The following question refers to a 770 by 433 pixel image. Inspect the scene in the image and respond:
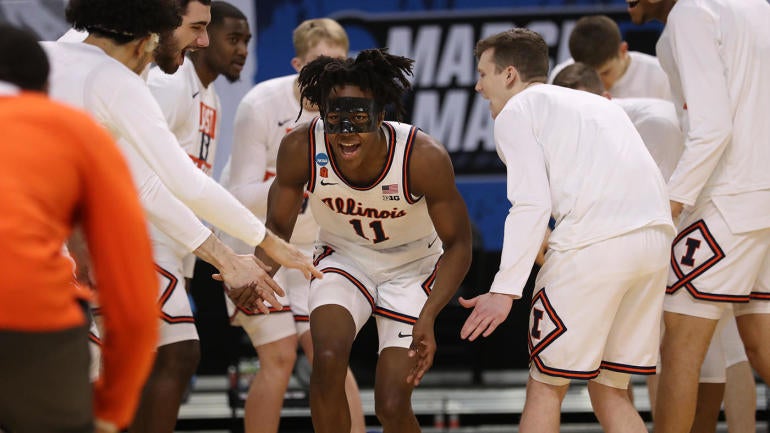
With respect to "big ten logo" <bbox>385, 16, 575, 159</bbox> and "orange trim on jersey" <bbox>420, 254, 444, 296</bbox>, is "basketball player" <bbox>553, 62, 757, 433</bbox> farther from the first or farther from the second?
"big ten logo" <bbox>385, 16, 575, 159</bbox>

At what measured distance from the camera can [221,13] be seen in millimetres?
5164

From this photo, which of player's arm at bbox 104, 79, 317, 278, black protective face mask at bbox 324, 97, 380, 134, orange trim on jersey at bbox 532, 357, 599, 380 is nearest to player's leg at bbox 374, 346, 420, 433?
orange trim on jersey at bbox 532, 357, 599, 380

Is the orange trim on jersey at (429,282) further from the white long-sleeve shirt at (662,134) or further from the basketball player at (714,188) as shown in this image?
the white long-sleeve shirt at (662,134)

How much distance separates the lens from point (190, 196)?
10.1 feet

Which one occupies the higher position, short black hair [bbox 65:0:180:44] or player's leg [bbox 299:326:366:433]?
short black hair [bbox 65:0:180:44]

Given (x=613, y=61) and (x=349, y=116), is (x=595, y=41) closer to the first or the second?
(x=613, y=61)

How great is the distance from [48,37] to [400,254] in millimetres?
3507

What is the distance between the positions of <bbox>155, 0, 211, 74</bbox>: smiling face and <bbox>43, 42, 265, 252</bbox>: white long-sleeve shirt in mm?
916

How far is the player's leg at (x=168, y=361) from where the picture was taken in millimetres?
4051

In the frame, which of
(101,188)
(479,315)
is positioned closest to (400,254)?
(479,315)

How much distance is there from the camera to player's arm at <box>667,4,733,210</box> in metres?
3.95

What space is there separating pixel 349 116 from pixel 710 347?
1901 mm

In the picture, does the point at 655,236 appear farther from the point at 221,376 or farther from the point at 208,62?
the point at 221,376

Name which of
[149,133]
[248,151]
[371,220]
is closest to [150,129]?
[149,133]
